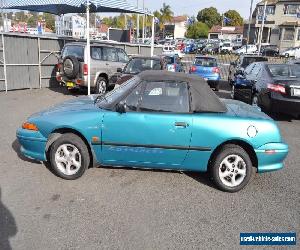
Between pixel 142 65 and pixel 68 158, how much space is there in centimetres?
608

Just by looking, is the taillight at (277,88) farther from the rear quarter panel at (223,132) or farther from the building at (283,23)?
the building at (283,23)

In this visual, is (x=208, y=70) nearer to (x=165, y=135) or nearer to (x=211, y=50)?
(x=165, y=135)

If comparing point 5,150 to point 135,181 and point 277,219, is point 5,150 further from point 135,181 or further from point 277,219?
point 277,219

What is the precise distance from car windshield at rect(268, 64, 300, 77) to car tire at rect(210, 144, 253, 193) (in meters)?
4.86

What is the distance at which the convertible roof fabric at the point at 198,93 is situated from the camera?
4379mm

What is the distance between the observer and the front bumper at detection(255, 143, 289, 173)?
170 inches

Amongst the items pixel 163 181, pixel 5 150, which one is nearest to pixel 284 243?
pixel 163 181

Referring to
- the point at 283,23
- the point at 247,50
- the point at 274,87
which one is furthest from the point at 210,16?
the point at 274,87

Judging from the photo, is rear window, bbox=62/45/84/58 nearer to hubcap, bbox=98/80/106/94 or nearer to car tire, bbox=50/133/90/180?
hubcap, bbox=98/80/106/94

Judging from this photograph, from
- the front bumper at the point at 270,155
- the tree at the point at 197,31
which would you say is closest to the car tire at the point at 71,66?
the front bumper at the point at 270,155

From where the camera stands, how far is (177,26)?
9794 centimetres

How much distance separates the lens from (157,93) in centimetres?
446

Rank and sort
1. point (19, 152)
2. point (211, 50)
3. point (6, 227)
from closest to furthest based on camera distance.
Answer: point (6, 227), point (19, 152), point (211, 50)

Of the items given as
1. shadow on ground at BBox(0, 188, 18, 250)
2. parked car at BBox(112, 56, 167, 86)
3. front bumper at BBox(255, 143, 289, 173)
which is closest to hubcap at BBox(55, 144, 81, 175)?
shadow on ground at BBox(0, 188, 18, 250)
